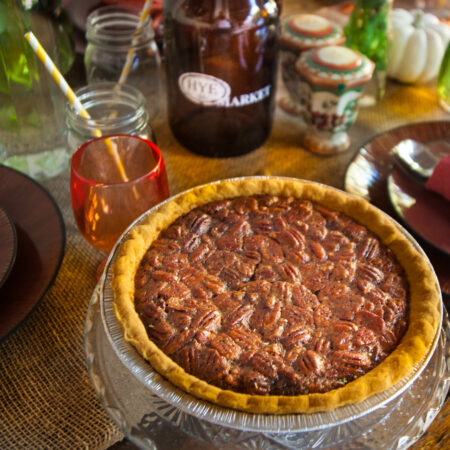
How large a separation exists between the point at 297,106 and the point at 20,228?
104 cm

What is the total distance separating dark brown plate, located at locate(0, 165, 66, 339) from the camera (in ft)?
3.57

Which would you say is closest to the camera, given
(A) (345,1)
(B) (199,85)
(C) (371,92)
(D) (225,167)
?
(B) (199,85)

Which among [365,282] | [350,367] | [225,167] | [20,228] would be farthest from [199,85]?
[350,367]

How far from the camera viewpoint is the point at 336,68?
1527 millimetres

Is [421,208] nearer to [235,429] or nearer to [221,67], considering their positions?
[221,67]

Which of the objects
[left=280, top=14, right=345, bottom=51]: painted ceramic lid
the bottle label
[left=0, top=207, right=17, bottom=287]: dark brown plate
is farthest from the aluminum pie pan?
[left=280, top=14, right=345, bottom=51]: painted ceramic lid

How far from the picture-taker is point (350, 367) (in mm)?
966

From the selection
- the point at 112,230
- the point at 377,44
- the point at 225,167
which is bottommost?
the point at 225,167

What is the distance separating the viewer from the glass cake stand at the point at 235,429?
99 cm

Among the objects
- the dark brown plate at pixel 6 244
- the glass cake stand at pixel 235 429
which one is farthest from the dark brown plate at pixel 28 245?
the glass cake stand at pixel 235 429

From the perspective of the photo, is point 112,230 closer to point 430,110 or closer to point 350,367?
point 350,367

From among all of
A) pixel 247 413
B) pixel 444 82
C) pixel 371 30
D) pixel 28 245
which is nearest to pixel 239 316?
pixel 247 413

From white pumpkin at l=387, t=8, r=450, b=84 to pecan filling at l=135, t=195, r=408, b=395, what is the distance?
3.05ft

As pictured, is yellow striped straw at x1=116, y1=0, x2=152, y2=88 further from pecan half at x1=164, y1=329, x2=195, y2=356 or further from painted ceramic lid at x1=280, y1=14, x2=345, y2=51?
pecan half at x1=164, y1=329, x2=195, y2=356
